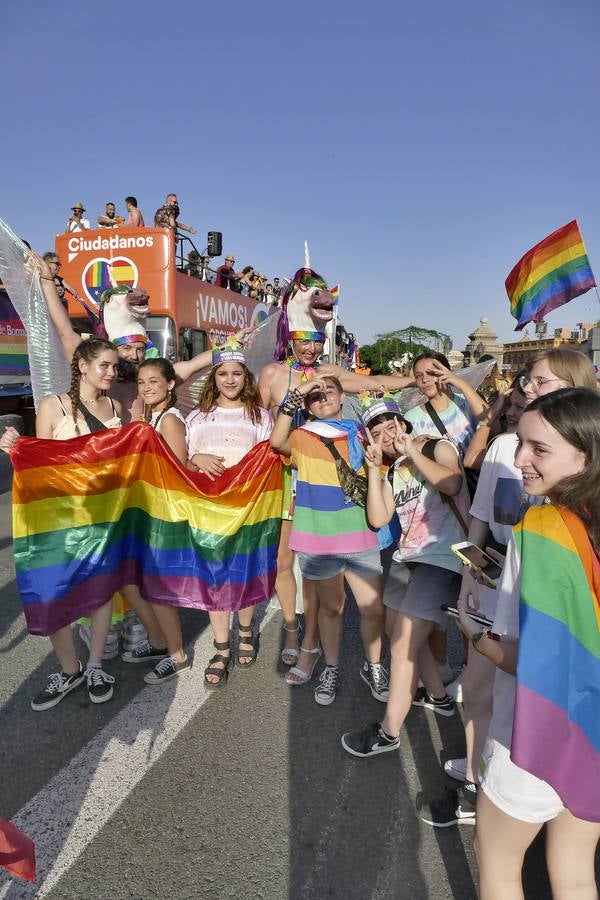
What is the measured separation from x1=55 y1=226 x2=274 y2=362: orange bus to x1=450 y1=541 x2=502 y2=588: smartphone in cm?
638

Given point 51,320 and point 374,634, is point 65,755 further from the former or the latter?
point 51,320

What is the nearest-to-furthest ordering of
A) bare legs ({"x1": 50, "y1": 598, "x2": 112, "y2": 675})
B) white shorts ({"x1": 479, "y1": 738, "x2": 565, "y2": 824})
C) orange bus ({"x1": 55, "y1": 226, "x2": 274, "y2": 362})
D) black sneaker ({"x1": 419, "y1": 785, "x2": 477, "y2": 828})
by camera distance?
white shorts ({"x1": 479, "y1": 738, "x2": 565, "y2": 824}) → black sneaker ({"x1": 419, "y1": 785, "x2": 477, "y2": 828}) → bare legs ({"x1": 50, "y1": 598, "x2": 112, "y2": 675}) → orange bus ({"x1": 55, "y1": 226, "x2": 274, "y2": 362})

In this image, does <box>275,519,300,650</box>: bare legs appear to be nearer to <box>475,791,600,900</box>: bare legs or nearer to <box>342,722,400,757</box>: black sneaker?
<box>342,722,400,757</box>: black sneaker

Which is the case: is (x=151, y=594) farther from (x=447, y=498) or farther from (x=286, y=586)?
(x=447, y=498)

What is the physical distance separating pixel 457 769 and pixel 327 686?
0.84 metres

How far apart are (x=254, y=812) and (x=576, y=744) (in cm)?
151

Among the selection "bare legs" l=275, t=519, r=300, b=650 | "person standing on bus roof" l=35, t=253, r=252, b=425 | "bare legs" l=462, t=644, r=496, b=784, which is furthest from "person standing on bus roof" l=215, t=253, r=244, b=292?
"bare legs" l=462, t=644, r=496, b=784

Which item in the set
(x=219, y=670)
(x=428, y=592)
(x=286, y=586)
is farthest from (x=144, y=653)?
(x=428, y=592)

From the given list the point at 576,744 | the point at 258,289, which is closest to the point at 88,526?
the point at 576,744

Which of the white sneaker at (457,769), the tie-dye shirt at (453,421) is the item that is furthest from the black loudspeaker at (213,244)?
the white sneaker at (457,769)

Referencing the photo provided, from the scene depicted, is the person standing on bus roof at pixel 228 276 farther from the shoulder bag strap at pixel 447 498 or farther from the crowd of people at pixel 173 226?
the shoulder bag strap at pixel 447 498

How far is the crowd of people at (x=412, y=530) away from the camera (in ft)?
4.60

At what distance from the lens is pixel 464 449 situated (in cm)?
335

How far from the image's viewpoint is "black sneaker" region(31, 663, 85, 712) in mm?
2936
